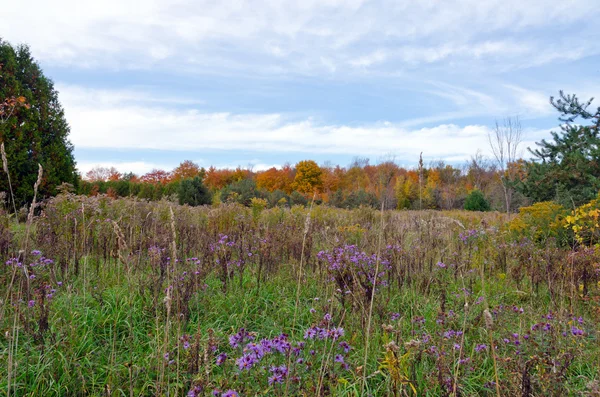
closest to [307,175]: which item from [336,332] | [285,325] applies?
[285,325]

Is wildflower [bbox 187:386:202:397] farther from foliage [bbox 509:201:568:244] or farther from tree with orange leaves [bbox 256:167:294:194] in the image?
tree with orange leaves [bbox 256:167:294:194]

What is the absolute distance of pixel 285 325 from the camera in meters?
3.16

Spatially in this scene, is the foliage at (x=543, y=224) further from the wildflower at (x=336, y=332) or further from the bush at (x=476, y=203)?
the bush at (x=476, y=203)

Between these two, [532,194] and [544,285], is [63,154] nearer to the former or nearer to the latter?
[544,285]

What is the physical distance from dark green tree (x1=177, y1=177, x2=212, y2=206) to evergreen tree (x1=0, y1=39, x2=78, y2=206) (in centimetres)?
742

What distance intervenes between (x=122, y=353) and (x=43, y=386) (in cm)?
54

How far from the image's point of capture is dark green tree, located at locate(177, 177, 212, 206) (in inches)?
718

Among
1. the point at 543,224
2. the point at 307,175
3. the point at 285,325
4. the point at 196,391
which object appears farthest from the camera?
the point at 307,175

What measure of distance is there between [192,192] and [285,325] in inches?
626

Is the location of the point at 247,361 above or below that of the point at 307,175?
below

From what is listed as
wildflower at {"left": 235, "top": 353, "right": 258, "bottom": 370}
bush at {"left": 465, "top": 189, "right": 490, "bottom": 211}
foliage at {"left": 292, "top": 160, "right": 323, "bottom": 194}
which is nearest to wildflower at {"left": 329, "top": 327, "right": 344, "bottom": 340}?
wildflower at {"left": 235, "top": 353, "right": 258, "bottom": 370}

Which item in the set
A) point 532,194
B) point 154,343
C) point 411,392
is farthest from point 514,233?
point 154,343

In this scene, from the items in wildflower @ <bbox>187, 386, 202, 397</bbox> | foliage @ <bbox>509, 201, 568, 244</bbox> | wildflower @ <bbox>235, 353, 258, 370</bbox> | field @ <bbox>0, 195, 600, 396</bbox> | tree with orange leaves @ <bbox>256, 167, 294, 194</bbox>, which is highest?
tree with orange leaves @ <bbox>256, 167, 294, 194</bbox>

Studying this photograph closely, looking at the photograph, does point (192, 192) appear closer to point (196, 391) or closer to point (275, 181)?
point (196, 391)
